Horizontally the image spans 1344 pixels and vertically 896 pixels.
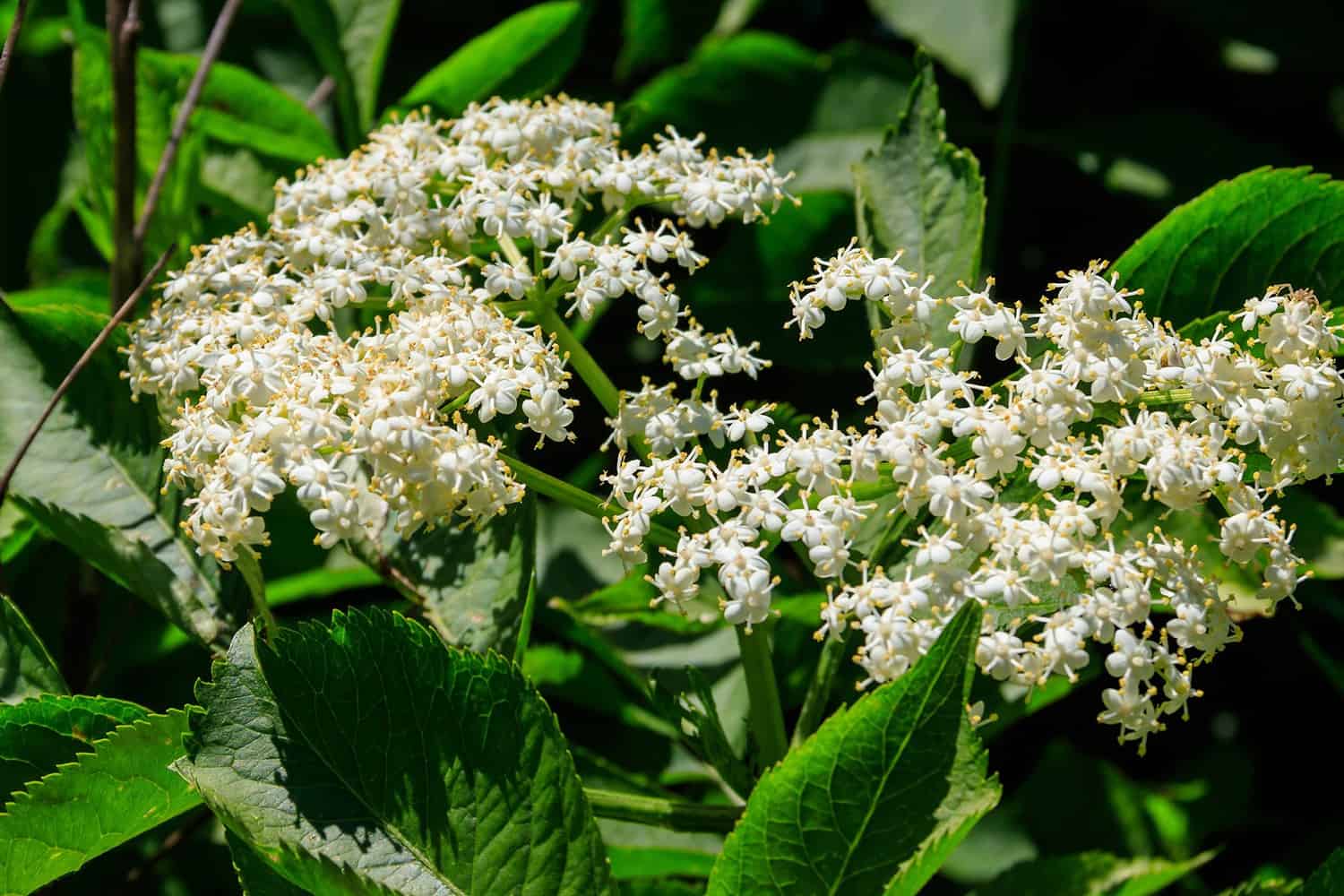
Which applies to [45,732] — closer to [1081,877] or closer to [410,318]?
[410,318]

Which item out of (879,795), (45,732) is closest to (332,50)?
(45,732)

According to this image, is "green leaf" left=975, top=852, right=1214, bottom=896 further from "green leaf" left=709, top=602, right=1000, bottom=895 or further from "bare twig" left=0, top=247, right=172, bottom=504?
"bare twig" left=0, top=247, right=172, bottom=504

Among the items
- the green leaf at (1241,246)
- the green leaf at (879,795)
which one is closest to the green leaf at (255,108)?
the green leaf at (1241,246)

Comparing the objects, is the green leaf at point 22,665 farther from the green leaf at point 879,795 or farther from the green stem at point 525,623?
the green leaf at point 879,795

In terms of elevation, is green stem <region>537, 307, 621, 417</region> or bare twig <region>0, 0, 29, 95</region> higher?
bare twig <region>0, 0, 29, 95</region>

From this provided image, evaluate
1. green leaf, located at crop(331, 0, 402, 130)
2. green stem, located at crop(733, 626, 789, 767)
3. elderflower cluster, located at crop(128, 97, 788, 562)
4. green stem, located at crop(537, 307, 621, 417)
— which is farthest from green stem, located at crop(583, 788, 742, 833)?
green leaf, located at crop(331, 0, 402, 130)

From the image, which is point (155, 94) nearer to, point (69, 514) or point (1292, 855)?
point (69, 514)
